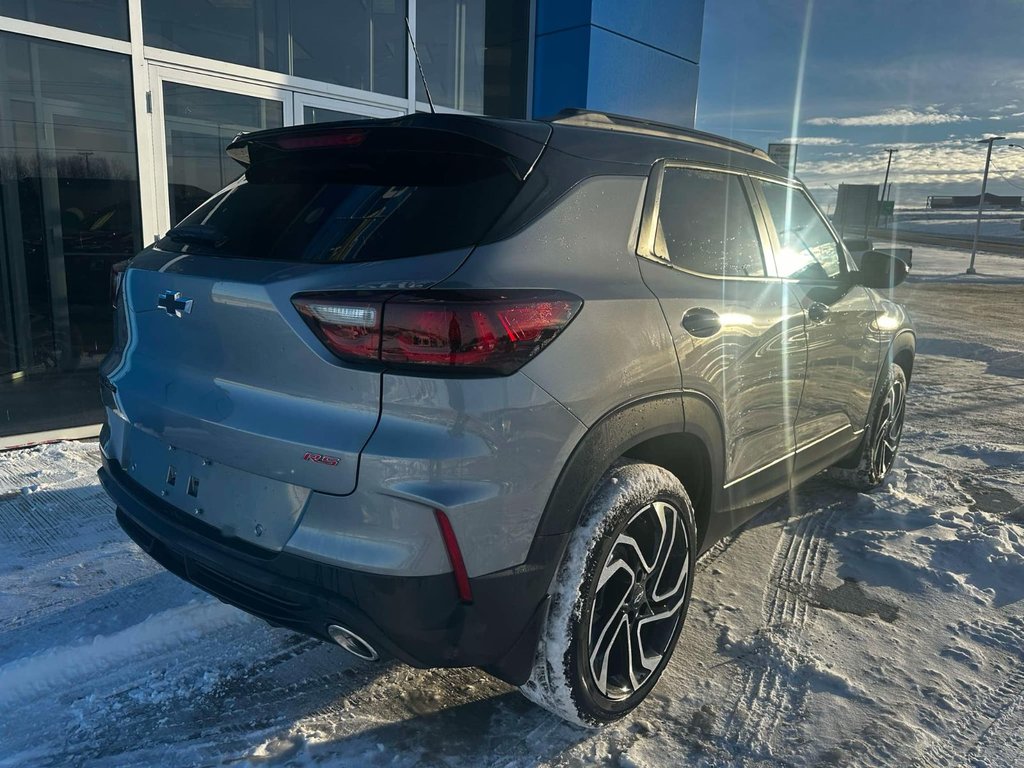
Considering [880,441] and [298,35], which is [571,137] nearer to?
[880,441]

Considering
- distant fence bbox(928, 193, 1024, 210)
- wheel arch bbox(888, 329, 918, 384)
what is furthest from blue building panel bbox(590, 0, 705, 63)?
distant fence bbox(928, 193, 1024, 210)

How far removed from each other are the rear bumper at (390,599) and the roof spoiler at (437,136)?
3.46 feet

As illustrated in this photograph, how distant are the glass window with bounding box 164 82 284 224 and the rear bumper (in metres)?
4.83

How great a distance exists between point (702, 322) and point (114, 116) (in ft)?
17.5

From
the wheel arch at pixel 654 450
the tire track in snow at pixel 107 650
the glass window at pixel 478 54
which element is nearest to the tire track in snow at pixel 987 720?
the wheel arch at pixel 654 450

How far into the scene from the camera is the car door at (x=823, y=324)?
10.5ft

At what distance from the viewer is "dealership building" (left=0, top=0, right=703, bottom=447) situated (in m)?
5.45

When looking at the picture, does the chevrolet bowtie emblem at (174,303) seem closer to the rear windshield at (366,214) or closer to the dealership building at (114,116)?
the rear windshield at (366,214)

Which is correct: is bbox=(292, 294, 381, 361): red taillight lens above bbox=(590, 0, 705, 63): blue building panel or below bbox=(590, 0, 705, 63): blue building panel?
below

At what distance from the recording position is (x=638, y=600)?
2.37 m

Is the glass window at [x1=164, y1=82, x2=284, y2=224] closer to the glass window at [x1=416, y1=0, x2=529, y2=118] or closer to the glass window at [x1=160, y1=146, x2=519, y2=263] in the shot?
the glass window at [x1=416, y1=0, x2=529, y2=118]

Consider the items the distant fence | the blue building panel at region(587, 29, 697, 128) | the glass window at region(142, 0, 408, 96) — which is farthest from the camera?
the distant fence

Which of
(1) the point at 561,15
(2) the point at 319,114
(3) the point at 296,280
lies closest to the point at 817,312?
(3) the point at 296,280

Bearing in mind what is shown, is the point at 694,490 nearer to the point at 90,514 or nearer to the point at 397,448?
the point at 397,448
